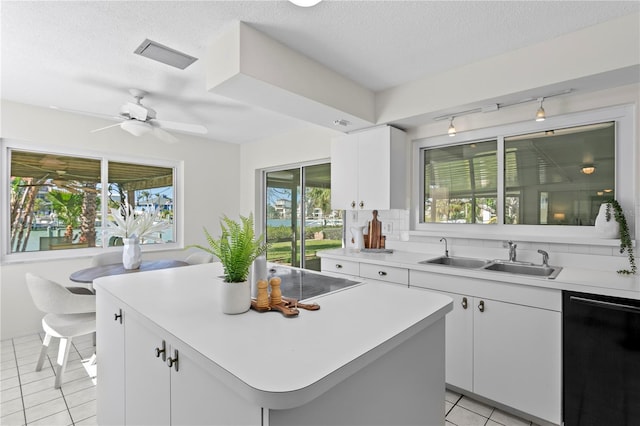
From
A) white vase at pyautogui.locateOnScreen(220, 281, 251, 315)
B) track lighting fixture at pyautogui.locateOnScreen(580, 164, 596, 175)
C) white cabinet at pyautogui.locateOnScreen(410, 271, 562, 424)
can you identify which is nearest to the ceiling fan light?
white vase at pyautogui.locateOnScreen(220, 281, 251, 315)

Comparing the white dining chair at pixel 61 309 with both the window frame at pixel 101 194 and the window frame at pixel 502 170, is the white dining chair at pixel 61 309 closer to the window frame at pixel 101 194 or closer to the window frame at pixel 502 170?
the window frame at pixel 101 194

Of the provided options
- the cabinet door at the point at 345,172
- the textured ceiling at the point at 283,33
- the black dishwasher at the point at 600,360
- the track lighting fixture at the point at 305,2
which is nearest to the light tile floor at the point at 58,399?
the black dishwasher at the point at 600,360

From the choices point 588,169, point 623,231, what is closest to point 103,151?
point 588,169

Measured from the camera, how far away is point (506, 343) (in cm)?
205

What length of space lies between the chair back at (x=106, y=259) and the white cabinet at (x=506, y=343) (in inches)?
131

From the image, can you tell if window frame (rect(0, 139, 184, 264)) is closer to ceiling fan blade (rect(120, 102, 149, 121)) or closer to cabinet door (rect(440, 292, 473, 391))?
ceiling fan blade (rect(120, 102, 149, 121))

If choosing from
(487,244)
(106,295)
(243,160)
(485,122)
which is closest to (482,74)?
(485,122)

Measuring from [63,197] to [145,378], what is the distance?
3.35m

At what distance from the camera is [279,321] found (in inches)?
46.8

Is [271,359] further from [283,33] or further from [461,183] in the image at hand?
[461,183]

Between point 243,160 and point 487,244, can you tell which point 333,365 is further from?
point 243,160

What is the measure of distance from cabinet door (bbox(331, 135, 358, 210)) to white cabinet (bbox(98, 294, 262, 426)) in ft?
7.35

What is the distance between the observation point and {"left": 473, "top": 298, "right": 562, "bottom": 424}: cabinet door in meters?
1.89

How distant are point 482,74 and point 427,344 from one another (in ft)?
6.75
